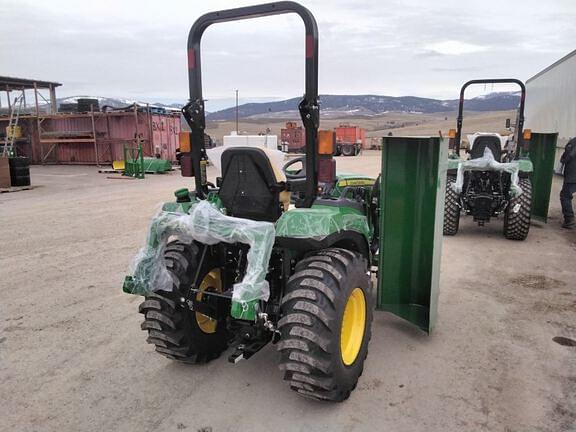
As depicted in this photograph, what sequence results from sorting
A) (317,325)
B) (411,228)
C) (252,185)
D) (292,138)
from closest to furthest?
(317,325)
(252,185)
(411,228)
(292,138)

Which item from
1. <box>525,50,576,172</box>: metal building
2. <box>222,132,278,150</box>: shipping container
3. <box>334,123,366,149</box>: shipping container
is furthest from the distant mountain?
<box>222,132,278,150</box>: shipping container

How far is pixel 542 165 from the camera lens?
819 cm

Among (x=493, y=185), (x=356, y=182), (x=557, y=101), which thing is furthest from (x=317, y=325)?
(x=557, y=101)

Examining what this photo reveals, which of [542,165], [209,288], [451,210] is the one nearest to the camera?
[209,288]

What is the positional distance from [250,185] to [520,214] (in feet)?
17.7

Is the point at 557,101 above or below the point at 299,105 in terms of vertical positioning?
above

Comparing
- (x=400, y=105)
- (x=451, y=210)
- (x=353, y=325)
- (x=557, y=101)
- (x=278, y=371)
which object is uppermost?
(x=400, y=105)

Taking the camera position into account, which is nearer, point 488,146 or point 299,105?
point 299,105

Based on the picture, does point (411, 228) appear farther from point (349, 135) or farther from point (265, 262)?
point (349, 135)

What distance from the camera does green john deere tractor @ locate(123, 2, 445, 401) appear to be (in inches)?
108

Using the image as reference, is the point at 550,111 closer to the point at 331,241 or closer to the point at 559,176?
the point at 559,176

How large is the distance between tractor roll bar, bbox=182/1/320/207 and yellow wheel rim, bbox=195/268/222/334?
591 millimetres

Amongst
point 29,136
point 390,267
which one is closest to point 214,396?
point 390,267

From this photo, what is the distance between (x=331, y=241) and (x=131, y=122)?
60.4ft
